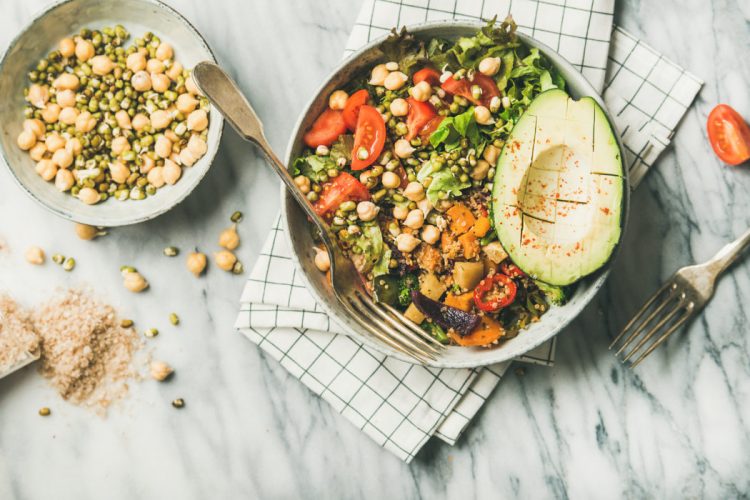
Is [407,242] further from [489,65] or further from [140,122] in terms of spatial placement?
[140,122]

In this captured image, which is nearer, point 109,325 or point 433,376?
point 433,376

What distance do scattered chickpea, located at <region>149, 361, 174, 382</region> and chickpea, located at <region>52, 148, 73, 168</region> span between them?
97 cm

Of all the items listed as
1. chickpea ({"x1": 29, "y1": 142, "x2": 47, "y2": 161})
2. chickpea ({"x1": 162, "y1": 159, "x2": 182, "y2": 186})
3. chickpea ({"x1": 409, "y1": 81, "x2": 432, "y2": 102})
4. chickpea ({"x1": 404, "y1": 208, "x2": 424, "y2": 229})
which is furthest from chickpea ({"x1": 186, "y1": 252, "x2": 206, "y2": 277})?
chickpea ({"x1": 409, "y1": 81, "x2": 432, "y2": 102})

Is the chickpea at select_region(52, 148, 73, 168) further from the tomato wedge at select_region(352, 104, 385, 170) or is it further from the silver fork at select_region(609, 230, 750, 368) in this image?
the silver fork at select_region(609, 230, 750, 368)

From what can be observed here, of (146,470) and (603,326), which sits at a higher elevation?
(603,326)

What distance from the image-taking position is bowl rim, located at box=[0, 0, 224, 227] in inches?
112

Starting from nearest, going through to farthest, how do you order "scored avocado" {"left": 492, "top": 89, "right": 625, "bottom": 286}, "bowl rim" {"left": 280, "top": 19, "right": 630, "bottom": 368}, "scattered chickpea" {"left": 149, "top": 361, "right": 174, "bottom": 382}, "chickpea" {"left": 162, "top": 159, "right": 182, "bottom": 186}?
1. "scored avocado" {"left": 492, "top": 89, "right": 625, "bottom": 286}
2. "bowl rim" {"left": 280, "top": 19, "right": 630, "bottom": 368}
3. "chickpea" {"left": 162, "top": 159, "right": 182, "bottom": 186}
4. "scattered chickpea" {"left": 149, "top": 361, "right": 174, "bottom": 382}

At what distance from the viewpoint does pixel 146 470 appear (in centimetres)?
318

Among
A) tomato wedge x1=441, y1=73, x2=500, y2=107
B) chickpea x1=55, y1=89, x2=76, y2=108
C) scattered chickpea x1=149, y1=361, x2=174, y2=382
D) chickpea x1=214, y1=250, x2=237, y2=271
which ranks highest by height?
tomato wedge x1=441, y1=73, x2=500, y2=107

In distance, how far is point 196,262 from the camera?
119 inches

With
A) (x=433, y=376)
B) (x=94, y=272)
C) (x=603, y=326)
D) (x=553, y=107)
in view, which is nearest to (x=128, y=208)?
(x=94, y=272)

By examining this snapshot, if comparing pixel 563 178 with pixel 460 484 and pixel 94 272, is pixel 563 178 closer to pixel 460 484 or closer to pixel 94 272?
pixel 460 484

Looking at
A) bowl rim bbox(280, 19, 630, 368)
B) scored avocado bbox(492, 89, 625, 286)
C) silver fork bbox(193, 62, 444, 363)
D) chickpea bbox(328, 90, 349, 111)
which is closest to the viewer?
scored avocado bbox(492, 89, 625, 286)

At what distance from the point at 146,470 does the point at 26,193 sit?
137cm
